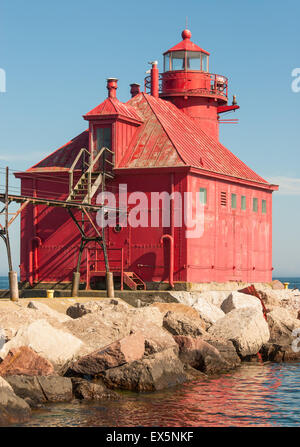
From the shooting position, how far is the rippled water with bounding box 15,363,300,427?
14.8 meters

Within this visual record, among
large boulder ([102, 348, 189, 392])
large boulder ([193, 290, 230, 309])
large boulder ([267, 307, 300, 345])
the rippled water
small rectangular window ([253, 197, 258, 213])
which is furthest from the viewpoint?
small rectangular window ([253, 197, 258, 213])

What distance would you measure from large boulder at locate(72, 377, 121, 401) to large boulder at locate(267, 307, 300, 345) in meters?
10.1

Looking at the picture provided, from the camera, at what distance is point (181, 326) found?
2238cm

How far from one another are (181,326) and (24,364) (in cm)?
664

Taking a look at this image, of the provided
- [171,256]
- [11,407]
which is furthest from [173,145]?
[11,407]

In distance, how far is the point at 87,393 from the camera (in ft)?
54.1

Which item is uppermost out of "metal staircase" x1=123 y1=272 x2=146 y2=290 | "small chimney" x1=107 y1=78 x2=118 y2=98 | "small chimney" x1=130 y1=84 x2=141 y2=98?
"small chimney" x1=130 y1=84 x2=141 y2=98

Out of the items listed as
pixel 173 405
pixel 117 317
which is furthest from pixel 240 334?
pixel 173 405

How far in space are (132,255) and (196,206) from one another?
3.32 m

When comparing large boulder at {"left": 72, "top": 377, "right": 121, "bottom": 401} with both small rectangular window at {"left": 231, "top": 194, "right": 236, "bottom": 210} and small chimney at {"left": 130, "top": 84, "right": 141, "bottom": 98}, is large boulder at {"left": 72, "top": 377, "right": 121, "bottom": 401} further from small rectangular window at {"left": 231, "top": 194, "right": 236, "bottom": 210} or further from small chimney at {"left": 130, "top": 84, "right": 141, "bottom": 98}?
small chimney at {"left": 130, "top": 84, "right": 141, "bottom": 98}

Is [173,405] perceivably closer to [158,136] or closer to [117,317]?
[117,317]

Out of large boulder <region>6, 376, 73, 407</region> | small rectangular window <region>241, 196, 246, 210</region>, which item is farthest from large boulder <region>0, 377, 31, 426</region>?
small rectangular window <region>241, 196, 246, 210</region>

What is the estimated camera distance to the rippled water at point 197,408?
14781 mm

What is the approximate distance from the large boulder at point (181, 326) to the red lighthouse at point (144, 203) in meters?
6.46
